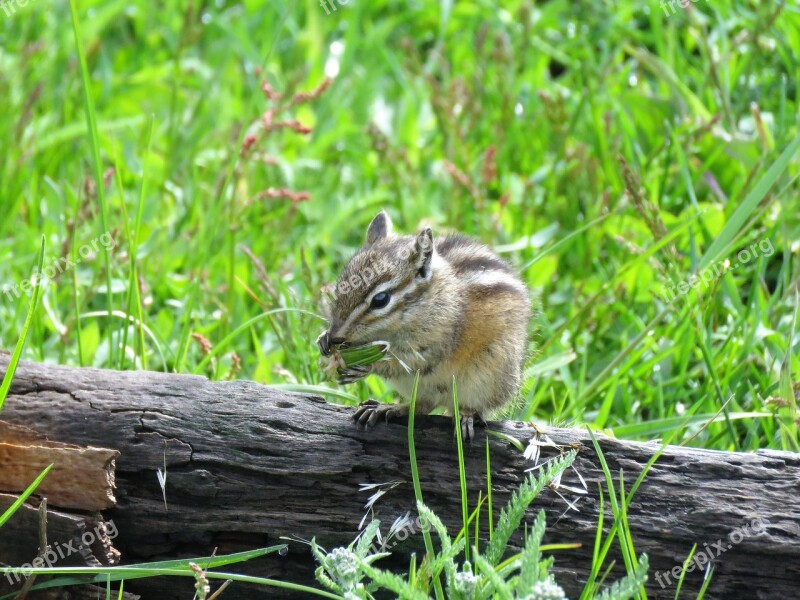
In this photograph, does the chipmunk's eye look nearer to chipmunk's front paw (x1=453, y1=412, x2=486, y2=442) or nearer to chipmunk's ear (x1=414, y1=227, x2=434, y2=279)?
chipmunk's ear (x1=414, y1=227, x2=434, y2=279)

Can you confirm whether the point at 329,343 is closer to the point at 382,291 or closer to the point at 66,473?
the point at 382,291

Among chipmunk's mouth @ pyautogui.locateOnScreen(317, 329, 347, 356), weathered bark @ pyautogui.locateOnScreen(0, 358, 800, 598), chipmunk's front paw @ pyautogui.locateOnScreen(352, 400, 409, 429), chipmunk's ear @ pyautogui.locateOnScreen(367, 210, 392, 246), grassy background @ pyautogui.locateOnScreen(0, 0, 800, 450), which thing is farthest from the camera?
grassy background @ pyautogui.locateOnScreen(0, 0, 800, 450)

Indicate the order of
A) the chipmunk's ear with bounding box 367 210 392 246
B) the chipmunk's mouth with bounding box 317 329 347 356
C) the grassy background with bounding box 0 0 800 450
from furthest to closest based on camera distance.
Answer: the grassy background with bounding box 0 0 800 450, the chipmunk's ear with bounding box 367 210 392 246, the chipmunk's mouth with bounding box 317 329 347 356

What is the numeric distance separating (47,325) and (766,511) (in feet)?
11.2

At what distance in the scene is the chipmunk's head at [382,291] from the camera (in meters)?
3.82

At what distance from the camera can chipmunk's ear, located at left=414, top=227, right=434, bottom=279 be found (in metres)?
3.91

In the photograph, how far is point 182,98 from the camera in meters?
7.22

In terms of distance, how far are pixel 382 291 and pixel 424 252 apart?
0.78ft

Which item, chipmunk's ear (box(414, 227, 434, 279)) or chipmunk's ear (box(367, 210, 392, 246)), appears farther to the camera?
chipmunk's ear (box(367, 210, 392, 246))

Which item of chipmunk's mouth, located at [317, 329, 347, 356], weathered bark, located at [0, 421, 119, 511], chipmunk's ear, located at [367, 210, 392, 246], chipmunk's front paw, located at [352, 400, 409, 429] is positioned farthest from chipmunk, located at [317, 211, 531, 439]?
weathered bark, located at [0, 421, 119, 511]

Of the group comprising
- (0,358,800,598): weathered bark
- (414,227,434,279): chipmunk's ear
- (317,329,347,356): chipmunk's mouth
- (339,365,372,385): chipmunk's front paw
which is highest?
(414,227,434,279): chipmunk's ear

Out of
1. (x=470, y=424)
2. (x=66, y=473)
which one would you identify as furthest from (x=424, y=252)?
(x=66, y=473)

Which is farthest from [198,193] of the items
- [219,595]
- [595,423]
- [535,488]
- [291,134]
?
[535,488]

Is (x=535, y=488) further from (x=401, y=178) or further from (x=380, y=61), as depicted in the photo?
(x=380, y=61)
